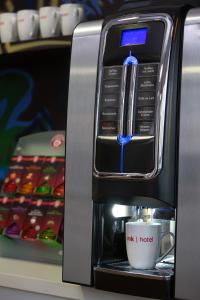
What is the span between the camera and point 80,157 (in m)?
1.31

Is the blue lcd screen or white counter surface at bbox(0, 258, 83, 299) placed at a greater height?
the blue lcd screen

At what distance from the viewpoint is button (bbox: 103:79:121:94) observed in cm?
125

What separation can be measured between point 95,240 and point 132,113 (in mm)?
298

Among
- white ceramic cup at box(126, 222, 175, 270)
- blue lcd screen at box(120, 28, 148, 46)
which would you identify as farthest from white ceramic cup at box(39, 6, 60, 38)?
white ceramic cup at box(126, 222, 175, 270)

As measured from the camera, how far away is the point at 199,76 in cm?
116

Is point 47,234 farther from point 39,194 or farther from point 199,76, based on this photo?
point 199,76

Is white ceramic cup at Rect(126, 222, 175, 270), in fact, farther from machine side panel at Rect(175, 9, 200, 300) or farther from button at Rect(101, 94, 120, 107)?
button at Rect(101, 94, 120, 107)

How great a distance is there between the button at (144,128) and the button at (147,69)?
0.35 feet

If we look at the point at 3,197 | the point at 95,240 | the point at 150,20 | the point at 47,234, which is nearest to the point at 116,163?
the point at 95,240

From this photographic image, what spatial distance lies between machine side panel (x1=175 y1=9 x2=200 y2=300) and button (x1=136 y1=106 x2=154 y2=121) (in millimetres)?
64

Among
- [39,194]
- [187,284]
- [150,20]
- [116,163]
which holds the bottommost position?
[187,284]

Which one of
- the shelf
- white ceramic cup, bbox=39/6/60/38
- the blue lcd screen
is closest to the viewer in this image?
the blue lcd screen

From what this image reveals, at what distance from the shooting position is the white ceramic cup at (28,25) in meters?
1.83

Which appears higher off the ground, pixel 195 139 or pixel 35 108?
pixel 35 108
